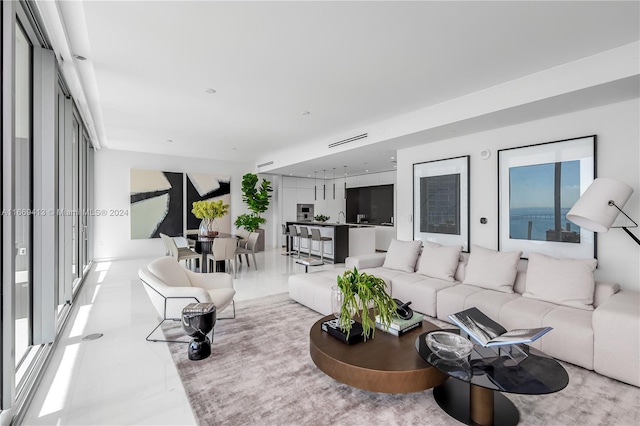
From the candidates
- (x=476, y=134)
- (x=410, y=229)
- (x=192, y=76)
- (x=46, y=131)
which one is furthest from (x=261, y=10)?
(x=410, y=229)

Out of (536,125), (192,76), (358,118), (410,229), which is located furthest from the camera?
(410,229)

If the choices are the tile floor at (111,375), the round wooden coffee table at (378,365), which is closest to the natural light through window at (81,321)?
the tile floor at (111,375)

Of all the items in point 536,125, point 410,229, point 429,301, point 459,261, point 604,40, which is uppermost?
point 604,40

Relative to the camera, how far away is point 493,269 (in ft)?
12.4

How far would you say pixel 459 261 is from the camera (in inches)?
172

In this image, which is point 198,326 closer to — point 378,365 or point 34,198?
Result: point 378,365

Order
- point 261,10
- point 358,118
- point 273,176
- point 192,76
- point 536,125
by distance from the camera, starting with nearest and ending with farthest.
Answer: point 261,10
point 192,76
point 536,125
point 358,118
point 273,176

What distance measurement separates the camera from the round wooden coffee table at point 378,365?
2.03m

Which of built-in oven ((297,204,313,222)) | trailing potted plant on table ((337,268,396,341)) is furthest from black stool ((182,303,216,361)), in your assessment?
built-in oven ((297,204,313,222))

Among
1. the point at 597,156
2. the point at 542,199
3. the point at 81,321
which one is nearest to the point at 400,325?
the point at 542,199

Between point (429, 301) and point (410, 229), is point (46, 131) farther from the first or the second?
point (410, 229)

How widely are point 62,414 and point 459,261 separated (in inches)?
176

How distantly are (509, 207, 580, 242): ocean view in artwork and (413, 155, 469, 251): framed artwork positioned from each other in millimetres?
715

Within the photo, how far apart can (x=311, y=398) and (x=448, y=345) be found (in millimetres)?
1075
